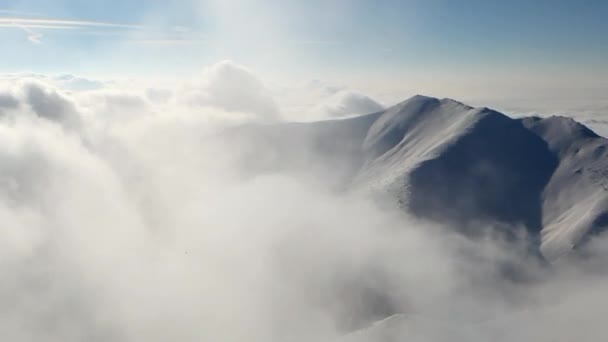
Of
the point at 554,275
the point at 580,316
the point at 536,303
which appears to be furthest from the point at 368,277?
the point at 580,316

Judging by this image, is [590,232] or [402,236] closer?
[590,232]

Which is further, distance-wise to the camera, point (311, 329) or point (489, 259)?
point (489, 259)

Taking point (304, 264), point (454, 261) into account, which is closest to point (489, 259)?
point (454, 261)

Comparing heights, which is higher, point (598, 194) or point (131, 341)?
point (598, 194)

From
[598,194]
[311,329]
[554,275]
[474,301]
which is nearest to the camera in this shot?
[311,329]

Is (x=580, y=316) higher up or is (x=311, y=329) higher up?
(x=580, y=316)

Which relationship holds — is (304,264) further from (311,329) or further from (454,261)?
(454,261)

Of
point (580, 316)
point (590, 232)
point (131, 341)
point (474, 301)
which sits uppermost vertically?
point (580, 316)

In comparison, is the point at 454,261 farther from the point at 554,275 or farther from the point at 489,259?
the point at 554,275

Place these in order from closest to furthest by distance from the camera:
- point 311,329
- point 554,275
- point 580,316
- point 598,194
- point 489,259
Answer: point 580,316, point 311,329, point 554,275, point 489,259, point 598,194
